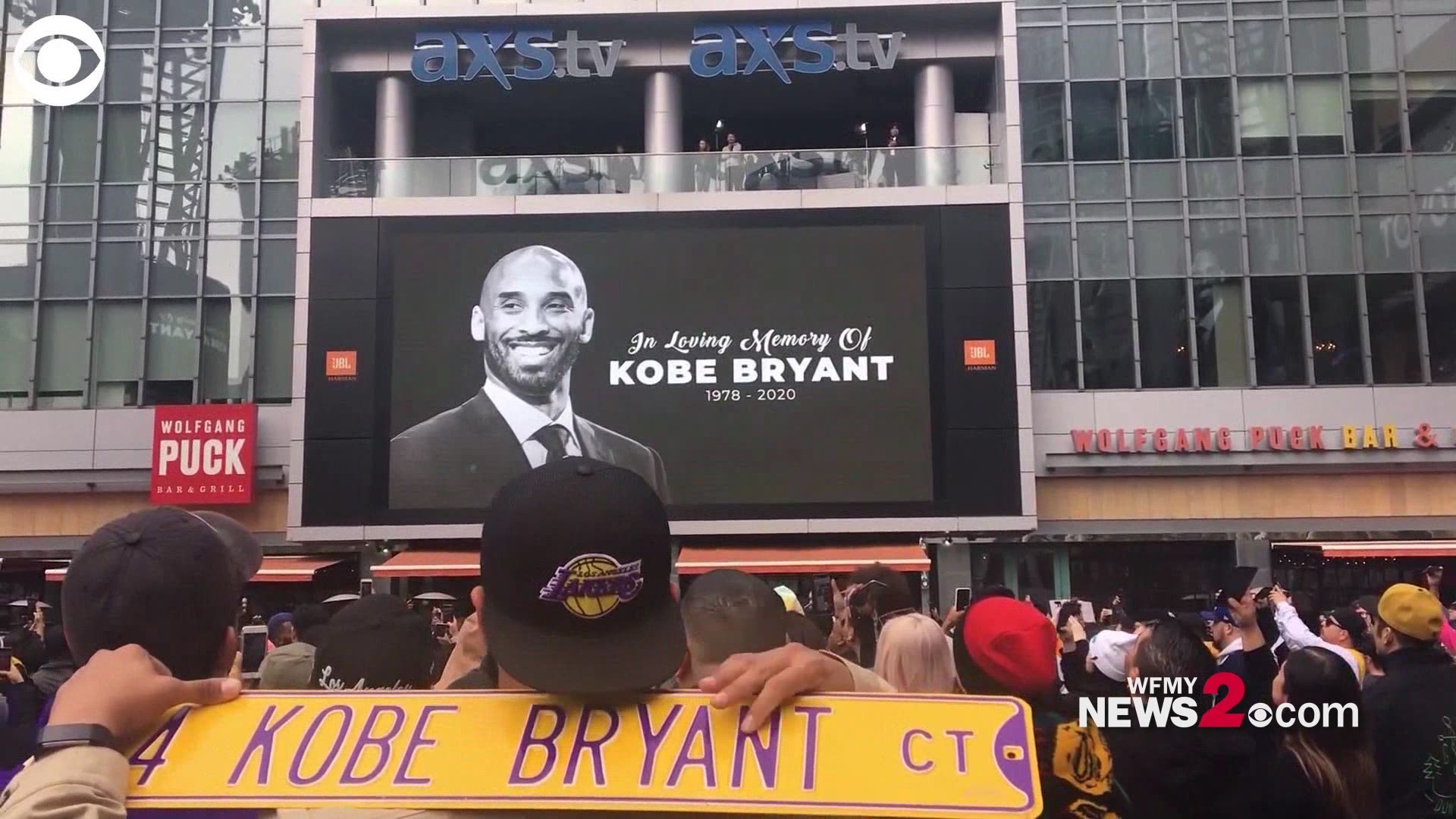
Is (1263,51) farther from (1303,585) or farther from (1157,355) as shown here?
(1303,585)

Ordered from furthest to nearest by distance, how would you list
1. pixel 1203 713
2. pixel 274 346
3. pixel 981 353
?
pixel 274 346 < pixel 981 353 < pixel 1203 713

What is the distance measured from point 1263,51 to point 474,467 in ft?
64.7

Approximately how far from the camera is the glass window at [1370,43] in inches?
941

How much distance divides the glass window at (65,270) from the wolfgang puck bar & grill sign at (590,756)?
86.6 ft

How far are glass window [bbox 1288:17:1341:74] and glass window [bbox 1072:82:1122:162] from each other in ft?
13.5

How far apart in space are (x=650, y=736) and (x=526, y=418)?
20168 mm

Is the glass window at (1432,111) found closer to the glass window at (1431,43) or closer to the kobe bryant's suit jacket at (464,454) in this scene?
the glass window at (1431,43)

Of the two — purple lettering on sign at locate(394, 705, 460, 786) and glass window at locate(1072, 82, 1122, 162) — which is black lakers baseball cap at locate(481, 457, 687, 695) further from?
glass window at locate(1072, 82, 1122, 162)

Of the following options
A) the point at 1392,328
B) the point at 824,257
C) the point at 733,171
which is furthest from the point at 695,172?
the point at 1392,328

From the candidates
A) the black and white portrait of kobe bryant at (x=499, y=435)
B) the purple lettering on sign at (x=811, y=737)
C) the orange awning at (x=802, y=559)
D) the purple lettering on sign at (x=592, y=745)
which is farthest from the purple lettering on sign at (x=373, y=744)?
the black and white portrait of kobe bryant at (x=499, y=435)

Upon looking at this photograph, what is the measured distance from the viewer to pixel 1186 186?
23750 mm

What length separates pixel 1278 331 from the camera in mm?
23375

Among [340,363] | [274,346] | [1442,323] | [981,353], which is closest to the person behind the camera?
[981,353]

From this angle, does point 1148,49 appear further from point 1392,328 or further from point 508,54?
point 508,54
